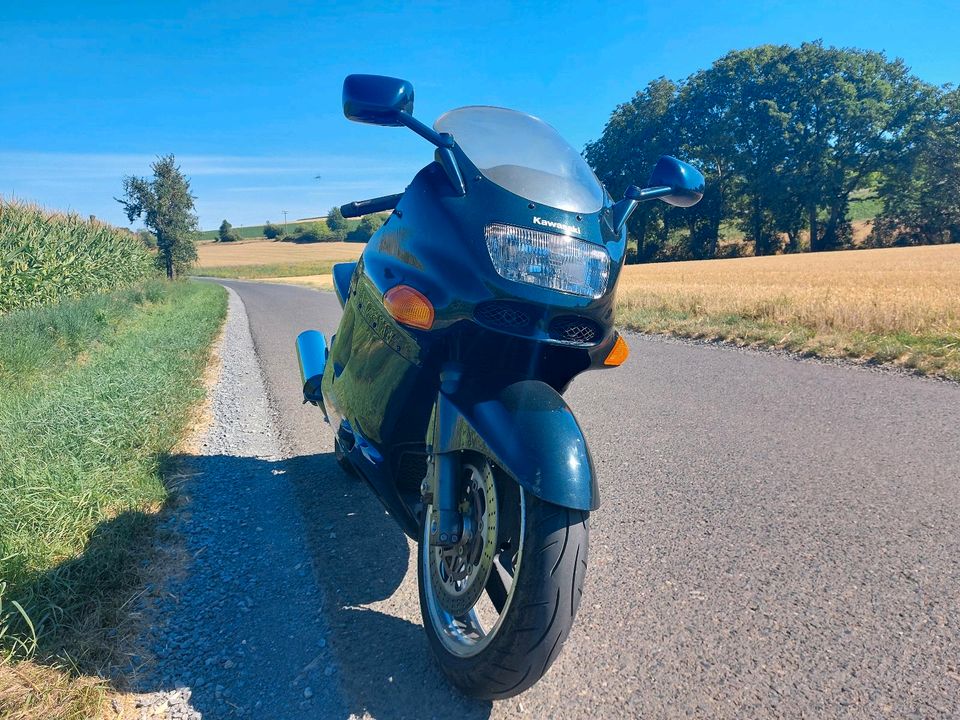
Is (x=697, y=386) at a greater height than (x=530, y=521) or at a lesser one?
lesser

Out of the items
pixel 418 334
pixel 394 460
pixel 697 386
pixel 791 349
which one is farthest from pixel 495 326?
pixel 791 349

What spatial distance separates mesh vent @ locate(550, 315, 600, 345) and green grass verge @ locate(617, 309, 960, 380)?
533cm

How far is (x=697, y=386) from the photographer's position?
6.01m

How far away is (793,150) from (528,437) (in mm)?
58306

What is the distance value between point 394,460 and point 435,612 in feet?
2.12

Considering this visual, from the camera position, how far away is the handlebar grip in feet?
9.23

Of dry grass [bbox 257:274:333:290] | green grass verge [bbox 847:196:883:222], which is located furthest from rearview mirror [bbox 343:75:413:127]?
green grass verge [bbox 847:196:883:222]

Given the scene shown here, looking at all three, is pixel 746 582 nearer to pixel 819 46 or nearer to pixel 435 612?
pixel 435 612

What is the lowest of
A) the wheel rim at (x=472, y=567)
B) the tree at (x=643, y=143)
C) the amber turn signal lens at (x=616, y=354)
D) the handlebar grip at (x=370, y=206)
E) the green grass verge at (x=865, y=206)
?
the wheel rim at (x=472, y=567)

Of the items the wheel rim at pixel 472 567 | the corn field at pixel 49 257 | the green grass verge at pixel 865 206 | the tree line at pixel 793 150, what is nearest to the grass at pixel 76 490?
the wheel rim at pixel 472 567

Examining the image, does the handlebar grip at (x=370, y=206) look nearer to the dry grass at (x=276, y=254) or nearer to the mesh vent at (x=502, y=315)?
the mesh vent at (x=502, y=315)

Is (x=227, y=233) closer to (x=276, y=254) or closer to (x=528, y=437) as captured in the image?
(x=276, y=254)

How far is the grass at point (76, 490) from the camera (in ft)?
7.13

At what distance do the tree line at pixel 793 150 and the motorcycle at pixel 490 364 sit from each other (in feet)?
152
